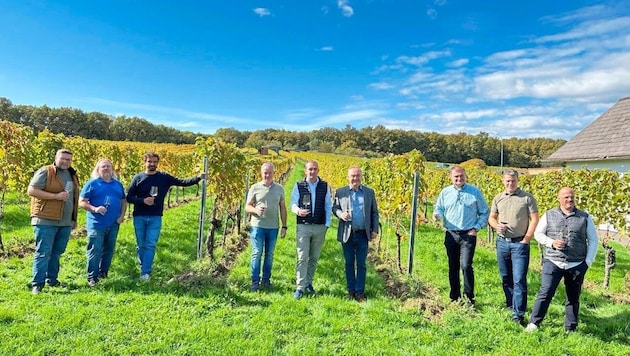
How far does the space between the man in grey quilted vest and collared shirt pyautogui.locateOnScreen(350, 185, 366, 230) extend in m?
1.94

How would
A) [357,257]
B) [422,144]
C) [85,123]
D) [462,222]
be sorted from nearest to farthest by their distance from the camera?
[462,222]
[357,257]
[85,123]
[422,144]

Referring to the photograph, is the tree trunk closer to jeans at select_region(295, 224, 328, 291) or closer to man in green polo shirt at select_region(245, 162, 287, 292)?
jeans at select_region(295, 224, 328, 291)

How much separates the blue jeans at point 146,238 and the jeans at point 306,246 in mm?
1980

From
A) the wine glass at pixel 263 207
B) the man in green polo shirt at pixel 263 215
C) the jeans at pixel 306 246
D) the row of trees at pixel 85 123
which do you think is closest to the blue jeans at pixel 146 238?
the man in green polo shirt at pixel 263 215

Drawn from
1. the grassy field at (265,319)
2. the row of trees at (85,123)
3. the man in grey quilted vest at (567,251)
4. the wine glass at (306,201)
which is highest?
the row of trees at (85,123)

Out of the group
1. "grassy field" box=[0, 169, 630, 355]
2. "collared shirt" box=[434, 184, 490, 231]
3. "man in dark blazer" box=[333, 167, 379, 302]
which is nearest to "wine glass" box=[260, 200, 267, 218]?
"man in dark blazer" box=[333, 167, 379, 302]

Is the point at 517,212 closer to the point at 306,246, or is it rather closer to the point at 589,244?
the point at 589,244

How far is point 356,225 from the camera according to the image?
16.4 ft

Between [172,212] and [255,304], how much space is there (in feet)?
24.4

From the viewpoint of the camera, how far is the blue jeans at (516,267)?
14.7ft

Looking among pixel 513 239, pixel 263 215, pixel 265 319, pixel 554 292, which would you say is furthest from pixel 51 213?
pixel 554 292

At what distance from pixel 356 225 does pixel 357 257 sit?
432 mm

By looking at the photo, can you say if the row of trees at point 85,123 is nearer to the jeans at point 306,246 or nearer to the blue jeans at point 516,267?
the jeans at point 306,246

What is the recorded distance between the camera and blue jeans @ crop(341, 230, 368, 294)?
5.05m
